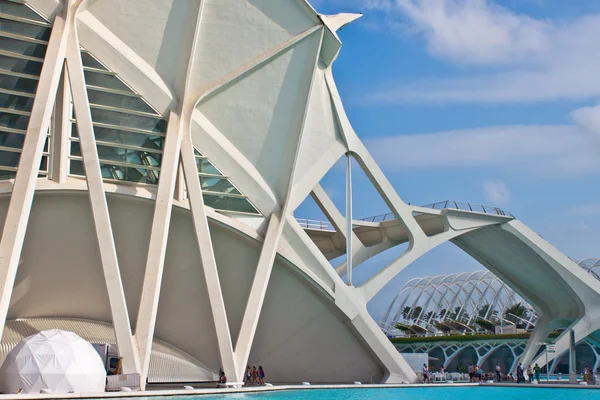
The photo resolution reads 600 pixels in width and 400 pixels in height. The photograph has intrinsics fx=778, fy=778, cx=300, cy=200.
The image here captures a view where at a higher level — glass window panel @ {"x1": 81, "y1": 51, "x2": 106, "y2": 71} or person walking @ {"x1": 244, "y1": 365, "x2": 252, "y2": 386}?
glass window panel @ {"x1": 81, "y1": 51, "x2": 106, "y2": 71}

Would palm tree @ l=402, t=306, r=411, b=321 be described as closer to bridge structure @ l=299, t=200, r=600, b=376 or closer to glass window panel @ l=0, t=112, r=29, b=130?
bridge structure @ l=299, t=200, r=600, b=376

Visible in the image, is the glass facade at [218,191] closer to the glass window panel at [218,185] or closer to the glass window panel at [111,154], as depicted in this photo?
the glass window panel at [218,185]

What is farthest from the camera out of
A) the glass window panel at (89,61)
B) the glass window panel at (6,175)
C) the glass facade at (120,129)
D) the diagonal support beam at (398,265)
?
the diagonal support beam at (398,265)

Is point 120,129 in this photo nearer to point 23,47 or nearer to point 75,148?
point 75,148

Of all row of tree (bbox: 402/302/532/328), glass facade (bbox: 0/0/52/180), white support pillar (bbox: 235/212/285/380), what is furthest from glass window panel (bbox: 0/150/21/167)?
row of tree (bbox: 402/302/532/328)

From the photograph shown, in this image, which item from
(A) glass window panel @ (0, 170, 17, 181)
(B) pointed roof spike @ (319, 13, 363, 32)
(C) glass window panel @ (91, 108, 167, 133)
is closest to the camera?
(A) glass window panel @ (0, 170, 17, 181)

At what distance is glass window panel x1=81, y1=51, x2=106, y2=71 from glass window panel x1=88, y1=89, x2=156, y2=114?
1.00 m

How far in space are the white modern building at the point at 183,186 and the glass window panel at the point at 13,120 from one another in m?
0.04

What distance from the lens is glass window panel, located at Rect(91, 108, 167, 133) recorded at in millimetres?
31641

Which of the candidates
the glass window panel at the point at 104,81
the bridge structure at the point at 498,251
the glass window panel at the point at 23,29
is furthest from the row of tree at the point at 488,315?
the glass window panel at the point at 23,29

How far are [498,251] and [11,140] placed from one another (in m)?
30.2

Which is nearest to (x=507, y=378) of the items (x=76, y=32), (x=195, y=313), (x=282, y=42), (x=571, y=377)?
(x=571, y=377)

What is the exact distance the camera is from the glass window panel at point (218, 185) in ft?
114

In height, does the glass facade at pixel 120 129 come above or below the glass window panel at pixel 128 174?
above
